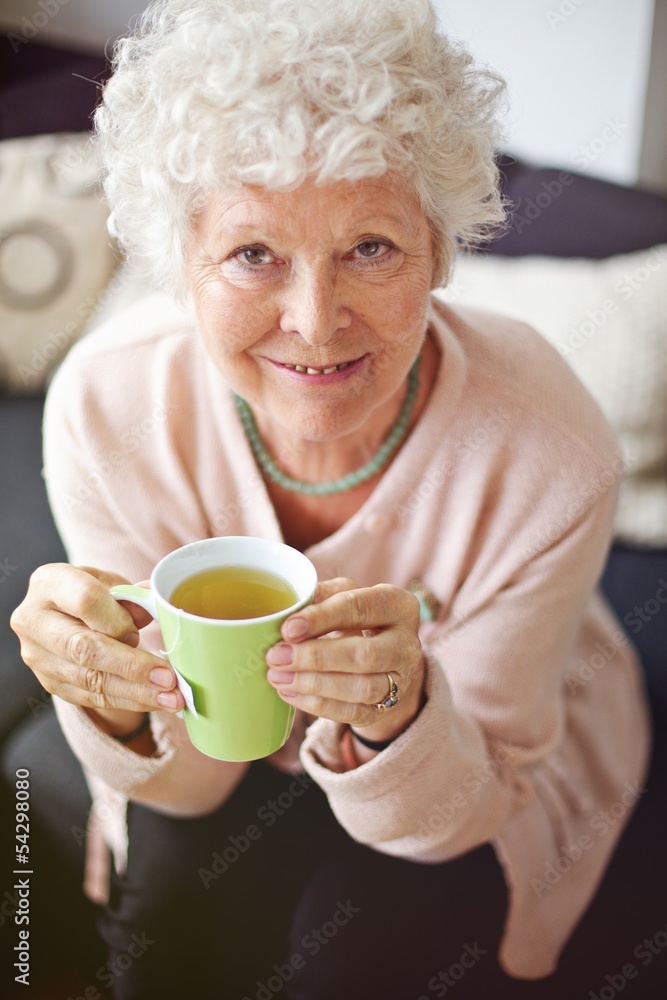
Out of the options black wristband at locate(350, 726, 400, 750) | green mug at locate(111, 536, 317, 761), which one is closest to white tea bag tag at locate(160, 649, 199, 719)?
green mug at locate(111, 536, 317, 761)

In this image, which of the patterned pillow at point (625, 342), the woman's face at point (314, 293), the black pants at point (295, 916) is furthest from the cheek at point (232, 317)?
the patterned pillow at point (625, 342)

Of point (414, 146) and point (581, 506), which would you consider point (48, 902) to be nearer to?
point (581, 506)

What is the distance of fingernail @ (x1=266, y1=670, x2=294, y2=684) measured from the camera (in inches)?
25.4

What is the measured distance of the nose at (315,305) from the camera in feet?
2.61

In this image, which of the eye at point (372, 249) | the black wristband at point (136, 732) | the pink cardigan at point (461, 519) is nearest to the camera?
the eye at point (372, 249)

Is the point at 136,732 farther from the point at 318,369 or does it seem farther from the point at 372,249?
the point at 372,249

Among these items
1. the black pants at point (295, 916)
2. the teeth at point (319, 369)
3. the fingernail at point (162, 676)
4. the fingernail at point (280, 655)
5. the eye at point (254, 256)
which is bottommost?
the black pants at point (295, 916)

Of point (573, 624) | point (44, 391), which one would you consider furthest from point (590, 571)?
point (44, 391)

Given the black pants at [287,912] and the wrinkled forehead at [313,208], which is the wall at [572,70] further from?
the black pants at [287,912]

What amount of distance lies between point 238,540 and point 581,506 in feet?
1.75

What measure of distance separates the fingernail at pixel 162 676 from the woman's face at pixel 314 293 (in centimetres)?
34

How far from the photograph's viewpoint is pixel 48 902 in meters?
0.97

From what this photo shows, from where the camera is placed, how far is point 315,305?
802mm

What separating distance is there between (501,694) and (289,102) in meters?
0.72
